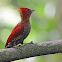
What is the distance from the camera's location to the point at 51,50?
3047mm

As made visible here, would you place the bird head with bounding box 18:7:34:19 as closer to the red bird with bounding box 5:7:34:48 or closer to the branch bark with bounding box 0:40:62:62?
the red bird with bounding box 5:7:34:48

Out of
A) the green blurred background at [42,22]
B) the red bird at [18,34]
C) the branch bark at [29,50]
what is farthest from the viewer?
the green blurred background at [42,22]

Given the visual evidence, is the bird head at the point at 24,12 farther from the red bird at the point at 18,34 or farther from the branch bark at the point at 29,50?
the branch bark at the point at 29,50

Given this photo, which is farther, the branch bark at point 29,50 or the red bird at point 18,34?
the red bird at point 18,34

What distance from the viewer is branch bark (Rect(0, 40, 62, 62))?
2.84 metres

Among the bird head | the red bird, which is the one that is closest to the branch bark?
the red bird

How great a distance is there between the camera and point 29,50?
9.87ft

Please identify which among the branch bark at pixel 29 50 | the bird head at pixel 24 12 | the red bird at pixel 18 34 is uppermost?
the bird head at pixel 24 12

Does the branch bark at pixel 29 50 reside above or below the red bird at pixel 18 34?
below

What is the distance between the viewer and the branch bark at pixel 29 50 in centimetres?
284

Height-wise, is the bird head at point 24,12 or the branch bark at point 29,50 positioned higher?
the bird head at point 24,12

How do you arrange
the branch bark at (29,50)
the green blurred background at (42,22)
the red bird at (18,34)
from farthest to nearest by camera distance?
the green blurred background at (42,22)
the red bird at (18,34)
the branch bark at (29,50)

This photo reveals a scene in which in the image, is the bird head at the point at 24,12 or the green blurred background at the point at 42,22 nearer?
the bird head at the point at 24,12

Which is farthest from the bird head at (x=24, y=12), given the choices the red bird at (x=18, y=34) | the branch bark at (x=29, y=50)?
the branch bark at (x=29, y=50)
